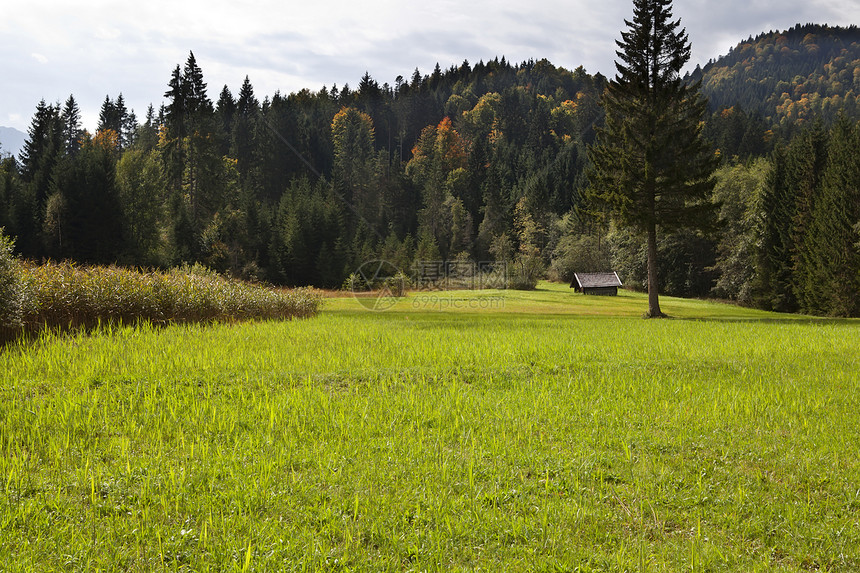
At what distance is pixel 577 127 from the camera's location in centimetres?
14425

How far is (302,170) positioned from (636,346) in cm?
10371

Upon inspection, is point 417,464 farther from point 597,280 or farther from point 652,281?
point 597,280

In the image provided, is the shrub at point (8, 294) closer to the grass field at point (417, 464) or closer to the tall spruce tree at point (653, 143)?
the grass field at point (417, 464)

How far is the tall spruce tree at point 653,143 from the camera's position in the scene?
30.6 metres

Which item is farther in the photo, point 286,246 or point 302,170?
point 302,170

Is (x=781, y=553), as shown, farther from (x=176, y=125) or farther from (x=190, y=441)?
(x=176, y=125)

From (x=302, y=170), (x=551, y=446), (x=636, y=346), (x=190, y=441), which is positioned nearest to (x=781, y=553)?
(x=551, y=446)

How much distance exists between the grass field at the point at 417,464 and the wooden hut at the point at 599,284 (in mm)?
50274

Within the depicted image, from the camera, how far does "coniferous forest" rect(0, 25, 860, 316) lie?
4622 centimetres

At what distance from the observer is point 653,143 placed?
30344 mm

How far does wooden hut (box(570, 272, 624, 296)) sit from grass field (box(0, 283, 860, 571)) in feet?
165

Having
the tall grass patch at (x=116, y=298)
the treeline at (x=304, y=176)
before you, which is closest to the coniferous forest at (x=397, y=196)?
the treeline at (x=304, y=176)

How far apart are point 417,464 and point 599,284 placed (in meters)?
59.1

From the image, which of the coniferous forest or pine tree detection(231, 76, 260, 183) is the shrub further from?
pine tree detection(231, 76, 260, 183)
